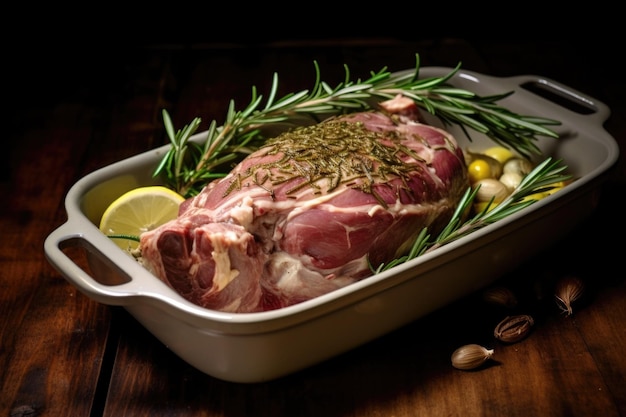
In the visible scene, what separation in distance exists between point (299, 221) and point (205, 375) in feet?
1.08

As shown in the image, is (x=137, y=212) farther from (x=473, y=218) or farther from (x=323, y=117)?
(x=473, y=218)

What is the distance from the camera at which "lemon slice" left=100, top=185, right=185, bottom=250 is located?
1.66 metres

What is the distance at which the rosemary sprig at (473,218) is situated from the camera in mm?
1557

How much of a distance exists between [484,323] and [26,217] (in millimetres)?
1110

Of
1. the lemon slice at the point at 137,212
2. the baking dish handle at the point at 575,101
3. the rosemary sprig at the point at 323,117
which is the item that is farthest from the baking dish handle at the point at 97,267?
the baking dish handle at the point at 575,101

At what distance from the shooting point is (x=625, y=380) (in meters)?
1.52

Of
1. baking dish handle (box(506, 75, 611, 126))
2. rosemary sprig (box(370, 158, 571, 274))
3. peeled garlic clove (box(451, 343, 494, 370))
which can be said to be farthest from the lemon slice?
baking dish handle (box(506, 75, 611, 126))

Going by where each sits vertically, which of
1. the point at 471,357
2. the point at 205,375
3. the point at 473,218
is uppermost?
the point at 473,218

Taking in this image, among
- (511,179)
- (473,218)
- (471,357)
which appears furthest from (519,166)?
(471,357)

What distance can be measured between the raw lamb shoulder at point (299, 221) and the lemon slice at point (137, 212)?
0.09 m

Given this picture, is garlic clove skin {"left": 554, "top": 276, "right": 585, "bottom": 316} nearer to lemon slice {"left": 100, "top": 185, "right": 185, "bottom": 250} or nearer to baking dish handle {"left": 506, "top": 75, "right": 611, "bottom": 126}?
baking dish handle {"left": 506, "top": 75, "right": 611, "bottom": 126}

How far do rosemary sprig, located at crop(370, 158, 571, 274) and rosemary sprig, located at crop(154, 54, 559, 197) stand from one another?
20cm

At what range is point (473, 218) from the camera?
1.67 m

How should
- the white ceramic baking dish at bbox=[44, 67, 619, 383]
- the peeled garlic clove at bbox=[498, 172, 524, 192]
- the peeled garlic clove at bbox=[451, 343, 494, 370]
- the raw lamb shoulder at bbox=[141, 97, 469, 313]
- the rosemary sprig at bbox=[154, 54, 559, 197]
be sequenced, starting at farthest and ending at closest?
the peeled garlic clove at bbox=[498, 172, 524, 192] → the rosemary sprig at bbox=[154, 54, 559, 197] → the peeled garlic clove at bbox=[451, 343, 494, 370] → the raw lamb shoulder at bbox=[141, 97, 469, 313] → the white ceramic baking dish at bbox=[44, 67, 619, 383]
